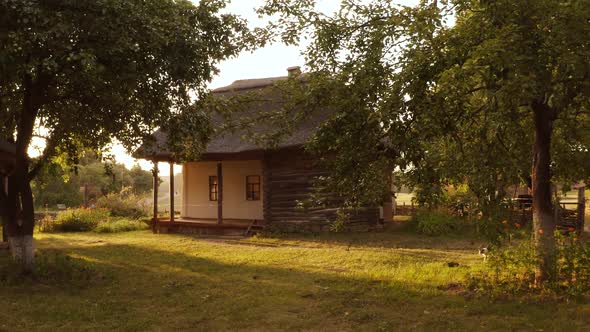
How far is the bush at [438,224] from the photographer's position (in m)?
17.4

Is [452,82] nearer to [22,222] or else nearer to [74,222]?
[22,222]

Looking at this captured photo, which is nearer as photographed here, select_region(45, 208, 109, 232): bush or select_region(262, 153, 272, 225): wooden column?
select_region(262, 153, 272, 225): wooden column

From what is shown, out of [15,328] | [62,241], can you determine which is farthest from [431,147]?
[62,241]

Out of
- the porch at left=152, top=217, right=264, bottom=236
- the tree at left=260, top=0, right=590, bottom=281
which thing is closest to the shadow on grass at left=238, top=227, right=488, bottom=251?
the porch at left=152, top=217, right=264, bottom=236

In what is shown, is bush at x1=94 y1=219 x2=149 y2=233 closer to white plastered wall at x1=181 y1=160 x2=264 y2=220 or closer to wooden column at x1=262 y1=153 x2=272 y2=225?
white plastered wall at x1=181 y1=160 x2=264 y2=220

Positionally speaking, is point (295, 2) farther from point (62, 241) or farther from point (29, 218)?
point (62, 241)

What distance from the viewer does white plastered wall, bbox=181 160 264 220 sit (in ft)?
69.9

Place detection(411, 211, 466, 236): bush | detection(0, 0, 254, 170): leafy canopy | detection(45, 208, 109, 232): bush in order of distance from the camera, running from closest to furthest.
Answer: detection(0, 0, 254, 170): leafy canopy < detection(411, 211, 466, 236): bush < detection(45, 208, 109, 232): bush

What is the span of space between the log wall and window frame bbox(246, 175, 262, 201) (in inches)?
84.2

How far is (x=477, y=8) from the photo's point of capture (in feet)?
21.0

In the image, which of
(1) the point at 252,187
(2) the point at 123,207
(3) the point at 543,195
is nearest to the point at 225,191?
(1) the point at 252,187

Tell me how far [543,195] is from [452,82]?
12.5 feet

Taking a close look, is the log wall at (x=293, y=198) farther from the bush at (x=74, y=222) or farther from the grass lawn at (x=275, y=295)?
the bush at (x=74, y=222)

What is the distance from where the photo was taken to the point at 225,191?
21891mm
